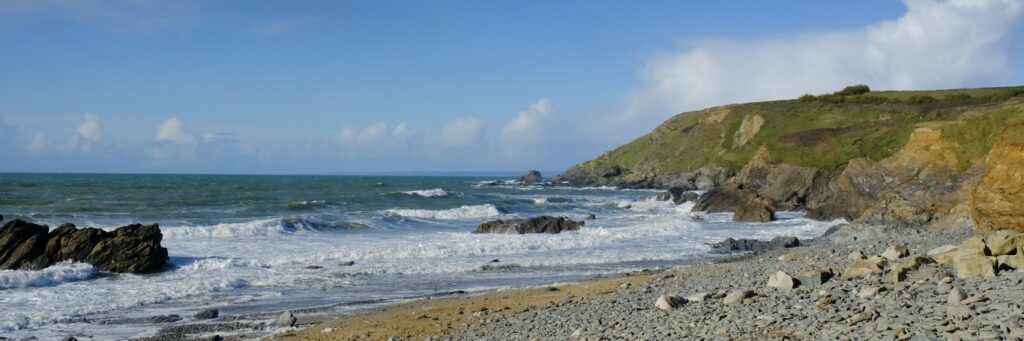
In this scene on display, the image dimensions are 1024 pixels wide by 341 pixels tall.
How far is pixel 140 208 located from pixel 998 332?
47.6m

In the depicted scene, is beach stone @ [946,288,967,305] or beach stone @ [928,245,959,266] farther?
beach stone @ [928,245,959,266]

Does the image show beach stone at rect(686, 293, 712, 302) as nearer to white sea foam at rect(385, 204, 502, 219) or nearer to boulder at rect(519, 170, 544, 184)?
white sea foam at rect(385, 204, 502, 219)

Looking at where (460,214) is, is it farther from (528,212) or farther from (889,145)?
(889,145)

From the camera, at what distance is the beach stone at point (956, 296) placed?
8.14 metres

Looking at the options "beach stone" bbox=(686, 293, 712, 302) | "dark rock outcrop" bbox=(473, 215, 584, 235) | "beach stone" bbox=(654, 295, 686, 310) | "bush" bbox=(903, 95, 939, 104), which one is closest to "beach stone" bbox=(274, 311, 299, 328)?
"beach stone" bbox=(654, 295, 686, 310)

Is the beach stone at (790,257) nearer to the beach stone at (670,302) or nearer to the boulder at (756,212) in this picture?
the beach stone at (670,302)

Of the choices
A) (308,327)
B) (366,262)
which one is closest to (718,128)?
(366,262)

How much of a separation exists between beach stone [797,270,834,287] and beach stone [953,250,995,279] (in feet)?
5.73

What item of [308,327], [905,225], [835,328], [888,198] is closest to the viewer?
[835,328]

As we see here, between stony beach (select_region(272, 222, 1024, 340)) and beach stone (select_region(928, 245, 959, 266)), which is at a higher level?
beach stone (select_region(928, 245, 959, 266))

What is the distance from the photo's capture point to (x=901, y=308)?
8406 mm

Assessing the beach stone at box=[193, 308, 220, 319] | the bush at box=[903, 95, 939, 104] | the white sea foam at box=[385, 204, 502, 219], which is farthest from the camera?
the bush at box=[903, 95, 939, 104]

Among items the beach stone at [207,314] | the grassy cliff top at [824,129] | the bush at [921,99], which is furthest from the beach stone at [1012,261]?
the bush at [921,99]

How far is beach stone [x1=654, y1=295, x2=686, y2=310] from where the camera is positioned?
11.4 metres
